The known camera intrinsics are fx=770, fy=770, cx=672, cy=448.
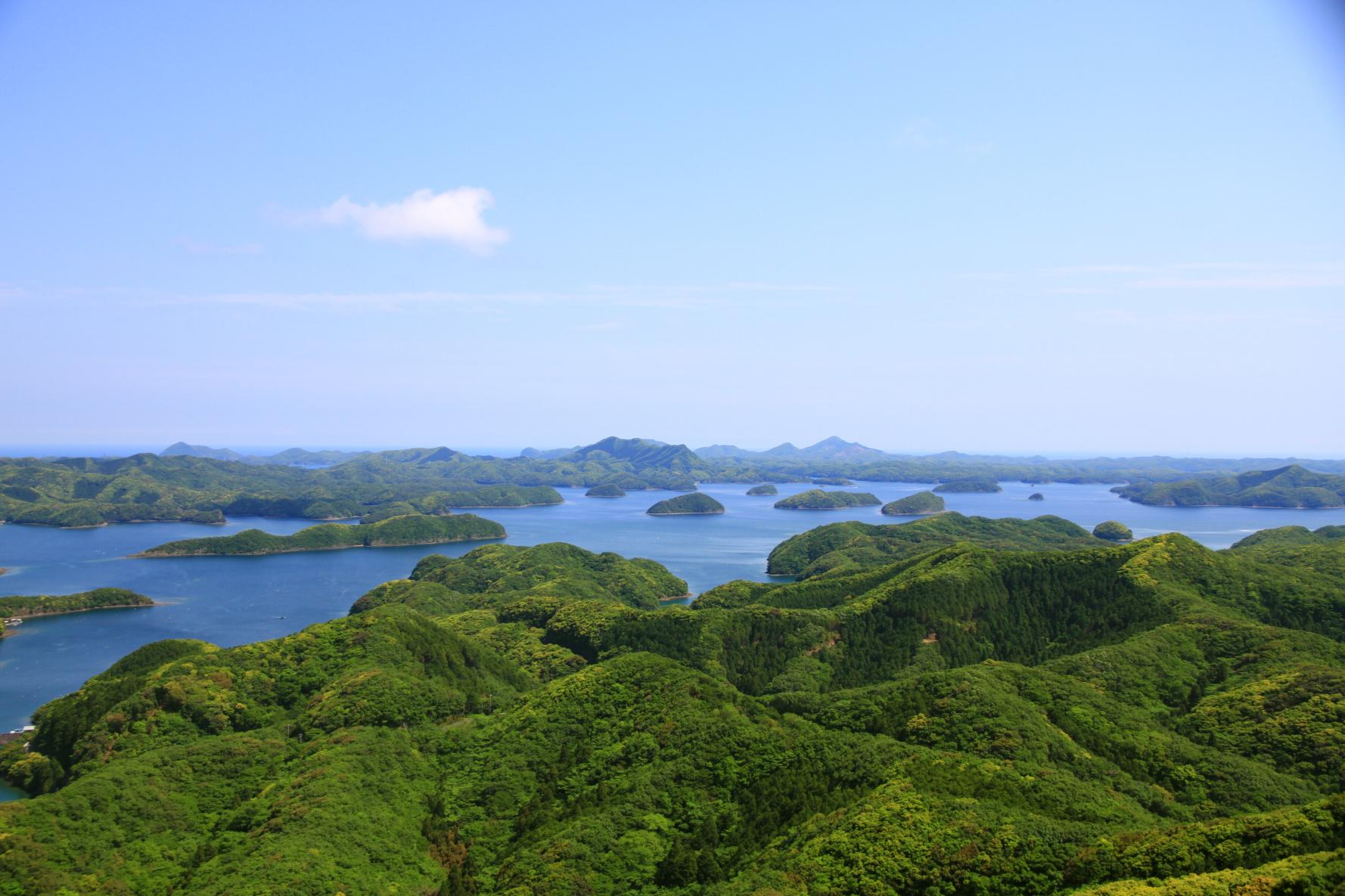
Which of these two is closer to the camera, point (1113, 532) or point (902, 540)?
point (902, 540)

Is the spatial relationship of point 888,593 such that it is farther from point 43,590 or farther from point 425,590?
point 43,590

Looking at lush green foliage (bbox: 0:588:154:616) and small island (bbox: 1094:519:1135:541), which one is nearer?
lush green foliage (bbox: 0:588:154:616)

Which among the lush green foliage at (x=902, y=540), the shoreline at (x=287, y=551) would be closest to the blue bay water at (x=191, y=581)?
the shoreline at (x=287, y=551)

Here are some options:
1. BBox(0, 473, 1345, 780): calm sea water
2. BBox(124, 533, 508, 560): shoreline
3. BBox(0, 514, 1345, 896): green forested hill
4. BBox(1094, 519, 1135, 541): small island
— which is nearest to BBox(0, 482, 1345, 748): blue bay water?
BBox(0, 473, 1345, 780): calm sea water

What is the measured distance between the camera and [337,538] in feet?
595

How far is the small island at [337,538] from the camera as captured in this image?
163875 millimetres

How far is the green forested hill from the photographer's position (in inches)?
1347

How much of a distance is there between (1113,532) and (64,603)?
19750 centimetres

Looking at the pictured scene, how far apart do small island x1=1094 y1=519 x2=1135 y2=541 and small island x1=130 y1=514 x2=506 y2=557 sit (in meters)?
143

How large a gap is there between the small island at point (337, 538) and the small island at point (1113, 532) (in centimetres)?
14304

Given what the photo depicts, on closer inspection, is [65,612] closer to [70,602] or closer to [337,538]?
[70,602]

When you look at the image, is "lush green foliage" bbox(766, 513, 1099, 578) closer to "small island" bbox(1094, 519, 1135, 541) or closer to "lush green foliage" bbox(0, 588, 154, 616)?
"small island" bbox(1094, 519, 1135, 541)

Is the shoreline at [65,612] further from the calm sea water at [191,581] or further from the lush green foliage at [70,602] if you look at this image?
the calm sea water at [191,581]

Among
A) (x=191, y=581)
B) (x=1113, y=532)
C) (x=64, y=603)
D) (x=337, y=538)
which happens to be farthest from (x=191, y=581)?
(x=1113, y=532)
